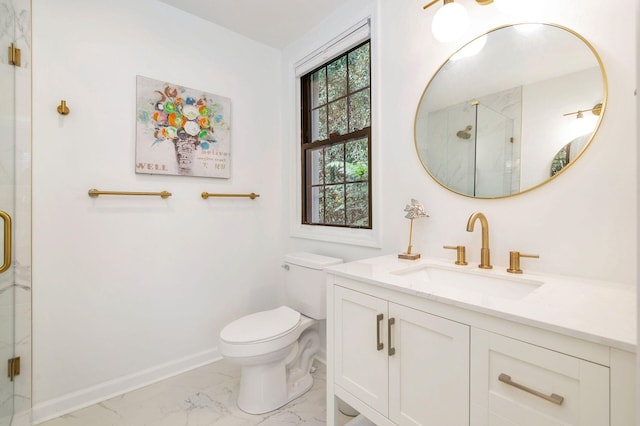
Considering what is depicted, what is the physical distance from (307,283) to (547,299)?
1.31m

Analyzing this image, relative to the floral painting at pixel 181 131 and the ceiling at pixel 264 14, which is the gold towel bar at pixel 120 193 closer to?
the floral painting at pixel 181 131

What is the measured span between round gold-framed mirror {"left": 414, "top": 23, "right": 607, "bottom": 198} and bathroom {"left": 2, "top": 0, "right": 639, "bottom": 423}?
43 millimetres

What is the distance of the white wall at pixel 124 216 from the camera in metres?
1.62

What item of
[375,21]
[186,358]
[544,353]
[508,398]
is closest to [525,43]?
[375,21]

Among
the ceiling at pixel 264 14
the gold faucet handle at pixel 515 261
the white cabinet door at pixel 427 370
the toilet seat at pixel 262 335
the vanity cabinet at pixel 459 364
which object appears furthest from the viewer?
the ceiling at pixel 264 14

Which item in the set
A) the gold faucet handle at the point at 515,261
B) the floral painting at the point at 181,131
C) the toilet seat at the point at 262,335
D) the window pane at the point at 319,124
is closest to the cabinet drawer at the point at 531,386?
the gold faucet handle at the point at 515,261

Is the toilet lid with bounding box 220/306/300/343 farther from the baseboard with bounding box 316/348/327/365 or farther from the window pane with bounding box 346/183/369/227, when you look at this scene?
the window pane with bounding box 346/183/369/227

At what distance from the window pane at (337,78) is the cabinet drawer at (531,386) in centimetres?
185

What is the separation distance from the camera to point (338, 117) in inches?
86.7

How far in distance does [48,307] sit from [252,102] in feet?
6.11

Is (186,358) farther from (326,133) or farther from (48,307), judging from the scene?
(326,133)

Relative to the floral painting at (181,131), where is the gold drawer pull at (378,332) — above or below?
below

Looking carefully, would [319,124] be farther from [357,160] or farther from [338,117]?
[357,160]

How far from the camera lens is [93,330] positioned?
5.75 feet
